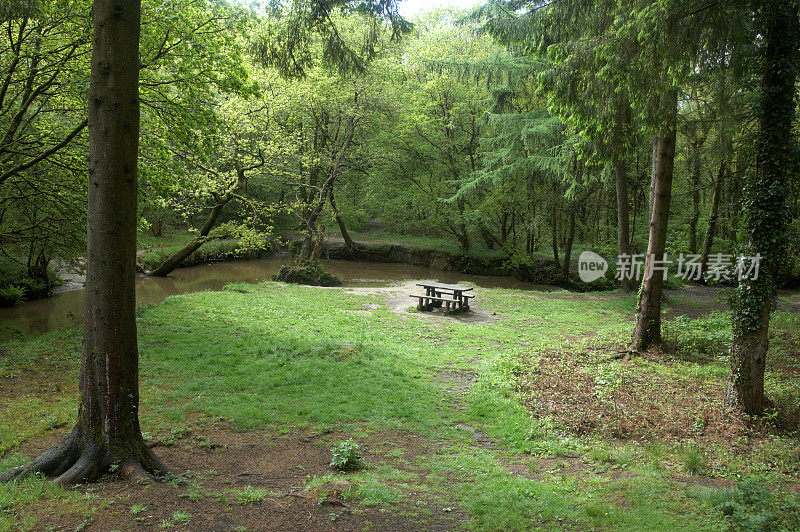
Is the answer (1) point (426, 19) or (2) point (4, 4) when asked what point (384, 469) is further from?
(1) point (426, 19)

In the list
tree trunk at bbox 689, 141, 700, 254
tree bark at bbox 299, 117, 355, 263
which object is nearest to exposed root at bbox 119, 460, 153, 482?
tree trunk at bbox 689, 141, 700, 254

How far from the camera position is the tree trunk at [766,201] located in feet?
20.6

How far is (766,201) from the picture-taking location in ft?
21.2

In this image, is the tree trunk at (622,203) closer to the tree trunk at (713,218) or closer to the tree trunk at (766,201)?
the tree trunk at (713,218)

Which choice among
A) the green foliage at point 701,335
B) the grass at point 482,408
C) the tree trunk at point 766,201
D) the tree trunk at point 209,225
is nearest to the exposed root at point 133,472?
the grass at point 482,408

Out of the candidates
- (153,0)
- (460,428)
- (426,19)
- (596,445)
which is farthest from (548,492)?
(426,19)

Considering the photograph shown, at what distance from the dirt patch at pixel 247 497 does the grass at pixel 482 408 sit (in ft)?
0.21

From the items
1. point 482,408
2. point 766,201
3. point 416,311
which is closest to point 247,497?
point 482,408

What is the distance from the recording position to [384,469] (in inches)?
202

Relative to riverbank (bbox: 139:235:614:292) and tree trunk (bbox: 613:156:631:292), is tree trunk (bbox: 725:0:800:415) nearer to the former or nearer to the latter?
tree trunk (bbox: 613:156:631:292)

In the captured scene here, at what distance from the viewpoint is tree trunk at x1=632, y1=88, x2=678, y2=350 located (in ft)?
31.7

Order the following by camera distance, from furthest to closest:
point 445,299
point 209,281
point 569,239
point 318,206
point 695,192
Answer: point 569,239 < point 209,281 < point 318,206 < point 695,192 < point 445,299

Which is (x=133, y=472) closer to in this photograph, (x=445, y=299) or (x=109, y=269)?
(x=109, y=269)

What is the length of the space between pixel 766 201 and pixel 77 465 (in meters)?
8.37
